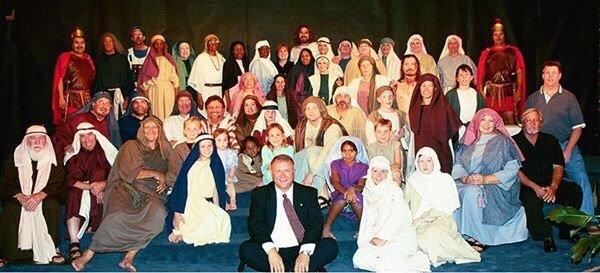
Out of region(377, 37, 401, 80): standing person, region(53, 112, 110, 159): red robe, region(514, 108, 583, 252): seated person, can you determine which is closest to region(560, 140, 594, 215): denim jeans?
region(514, 108, 583, 252): seated person

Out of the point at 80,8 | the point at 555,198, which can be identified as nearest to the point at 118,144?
the point at 80,8

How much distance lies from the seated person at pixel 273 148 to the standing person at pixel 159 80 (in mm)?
2198

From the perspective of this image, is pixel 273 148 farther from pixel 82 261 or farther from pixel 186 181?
pixel 82 261

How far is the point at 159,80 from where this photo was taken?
8.55 metres

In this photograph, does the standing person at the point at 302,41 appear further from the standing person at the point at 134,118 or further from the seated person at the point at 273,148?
the seated person at the point at 273,148

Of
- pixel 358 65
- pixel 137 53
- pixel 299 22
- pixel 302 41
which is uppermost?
pixel 299 22

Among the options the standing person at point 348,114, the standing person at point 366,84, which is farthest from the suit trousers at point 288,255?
the standing person at point 366,84

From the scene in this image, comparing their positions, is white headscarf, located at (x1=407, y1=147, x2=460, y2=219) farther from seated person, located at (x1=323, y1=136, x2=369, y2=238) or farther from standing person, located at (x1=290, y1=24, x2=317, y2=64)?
standing person, located at (x1=290, y1=24, x2=317, y2=64)

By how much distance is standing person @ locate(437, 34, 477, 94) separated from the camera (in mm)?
8602

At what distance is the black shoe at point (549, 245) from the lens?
5871mm

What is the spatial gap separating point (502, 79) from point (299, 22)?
314cm

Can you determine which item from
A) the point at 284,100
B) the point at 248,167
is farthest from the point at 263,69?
the point at 248,167

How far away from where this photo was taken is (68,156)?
630cm

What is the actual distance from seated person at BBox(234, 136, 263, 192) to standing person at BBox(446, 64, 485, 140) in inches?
77.3
